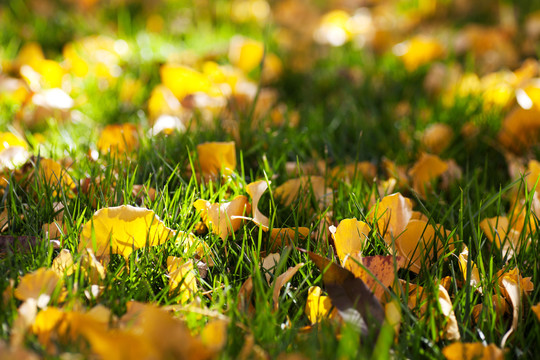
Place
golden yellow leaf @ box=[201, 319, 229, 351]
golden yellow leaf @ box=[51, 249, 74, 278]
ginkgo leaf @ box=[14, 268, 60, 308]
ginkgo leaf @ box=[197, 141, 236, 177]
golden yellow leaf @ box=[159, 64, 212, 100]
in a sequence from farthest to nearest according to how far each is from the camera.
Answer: golden yellow leaf @ box=[159, 64, 212, 100] < ginkgo leaf @ box=[197, 141, 236, 177] < golden yellow leaf @ box=[51, 249, 74, 278] < ginkgo leaf @ box=[14, 268, 60, 308] < golden yellow leaf @ box=[201, 319, 229, 351]

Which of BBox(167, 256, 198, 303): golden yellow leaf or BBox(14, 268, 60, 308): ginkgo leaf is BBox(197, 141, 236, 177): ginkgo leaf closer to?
BBox(167, 256, 198, 303): golden yellow leaf

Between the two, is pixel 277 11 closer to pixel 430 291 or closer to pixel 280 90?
pixel 280 90

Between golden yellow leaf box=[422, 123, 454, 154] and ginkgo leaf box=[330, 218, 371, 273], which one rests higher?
ginkgo leaf box=[330, 218, 371, 273]

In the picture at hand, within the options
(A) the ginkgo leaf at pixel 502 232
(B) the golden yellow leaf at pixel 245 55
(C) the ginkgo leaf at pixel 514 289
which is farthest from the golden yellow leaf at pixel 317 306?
(B) the golden yellow leaf at pixel 245 55

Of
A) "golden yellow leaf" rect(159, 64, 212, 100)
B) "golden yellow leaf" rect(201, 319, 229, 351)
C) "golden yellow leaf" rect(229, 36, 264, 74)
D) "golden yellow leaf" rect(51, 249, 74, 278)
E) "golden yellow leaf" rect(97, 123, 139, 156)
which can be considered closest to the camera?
"golden yellow leaf" rect(201, 319, 229, 351)

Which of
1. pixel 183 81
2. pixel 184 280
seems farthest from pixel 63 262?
pixel 183 81

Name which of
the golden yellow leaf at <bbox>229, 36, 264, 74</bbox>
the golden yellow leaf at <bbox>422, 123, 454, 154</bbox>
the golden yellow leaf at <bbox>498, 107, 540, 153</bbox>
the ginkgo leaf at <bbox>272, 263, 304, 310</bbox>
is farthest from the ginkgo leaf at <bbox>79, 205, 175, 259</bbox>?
the golden yellow leaf at <bbox>229, 36, 264, 74</bbox>

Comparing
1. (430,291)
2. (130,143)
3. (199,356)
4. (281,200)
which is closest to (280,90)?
(130,143)
